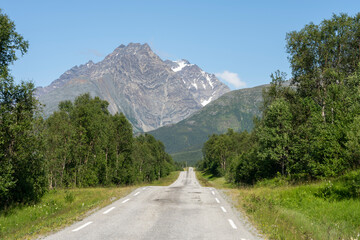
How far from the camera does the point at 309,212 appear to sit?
17266mm

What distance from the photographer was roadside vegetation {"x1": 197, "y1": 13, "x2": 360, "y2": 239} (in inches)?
632

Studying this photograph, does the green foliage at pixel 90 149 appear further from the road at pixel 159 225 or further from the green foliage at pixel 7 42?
the road at pixel 159 225

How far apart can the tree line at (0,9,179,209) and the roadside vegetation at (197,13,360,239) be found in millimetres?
15747

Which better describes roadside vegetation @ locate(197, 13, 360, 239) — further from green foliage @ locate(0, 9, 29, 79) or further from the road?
green foliage @ locate(0, 9, 29, 79)

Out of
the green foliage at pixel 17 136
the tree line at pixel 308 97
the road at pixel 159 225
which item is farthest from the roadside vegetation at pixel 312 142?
the green foliage at pixel 17 136

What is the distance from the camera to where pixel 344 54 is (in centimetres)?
3500

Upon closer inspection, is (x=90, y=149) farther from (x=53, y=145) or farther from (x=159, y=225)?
(x=159, y=225)

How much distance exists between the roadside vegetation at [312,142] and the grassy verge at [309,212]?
5 cm

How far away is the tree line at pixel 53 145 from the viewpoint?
2000 cm

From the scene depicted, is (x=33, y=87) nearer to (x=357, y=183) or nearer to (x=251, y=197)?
(x=251, y=197)

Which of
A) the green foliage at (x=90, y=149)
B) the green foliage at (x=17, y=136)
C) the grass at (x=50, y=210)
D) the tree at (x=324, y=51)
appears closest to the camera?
the grass at (x=50, y=210)

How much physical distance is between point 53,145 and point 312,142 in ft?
109

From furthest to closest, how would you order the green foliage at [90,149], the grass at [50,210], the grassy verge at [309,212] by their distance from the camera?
the green foliage at [90,149] < the grass at [50,210] < the grassy verge at [309,212]

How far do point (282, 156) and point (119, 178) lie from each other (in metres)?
28.3
